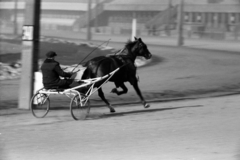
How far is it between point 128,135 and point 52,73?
8.71 feet

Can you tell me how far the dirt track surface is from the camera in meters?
8.43

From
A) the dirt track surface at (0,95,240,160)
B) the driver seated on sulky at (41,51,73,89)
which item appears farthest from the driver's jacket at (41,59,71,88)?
the dirt track surface at (0,95,240,160)

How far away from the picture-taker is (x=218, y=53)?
3731 cm

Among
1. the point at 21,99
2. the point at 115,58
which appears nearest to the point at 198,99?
the point at 115,58

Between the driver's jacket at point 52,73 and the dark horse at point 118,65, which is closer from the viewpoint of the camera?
the driver's jacket at point 52,73

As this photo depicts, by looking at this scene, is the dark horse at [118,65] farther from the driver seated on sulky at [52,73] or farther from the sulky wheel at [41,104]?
the sulky wheel at [41,104]

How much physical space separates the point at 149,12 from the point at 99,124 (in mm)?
55636

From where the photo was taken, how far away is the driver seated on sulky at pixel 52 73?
1189cm

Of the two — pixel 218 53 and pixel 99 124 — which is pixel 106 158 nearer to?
pixel 99 124

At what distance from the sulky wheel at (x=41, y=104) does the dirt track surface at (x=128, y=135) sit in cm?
18

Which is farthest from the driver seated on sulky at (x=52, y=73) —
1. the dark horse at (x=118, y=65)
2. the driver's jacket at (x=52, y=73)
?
the dark horse at (x=118, y=65)

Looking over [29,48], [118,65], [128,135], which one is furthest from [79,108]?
[29,48]

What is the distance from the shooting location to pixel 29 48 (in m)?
13.8

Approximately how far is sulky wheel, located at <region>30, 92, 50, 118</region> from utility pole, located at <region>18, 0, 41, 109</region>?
4.12 ft
